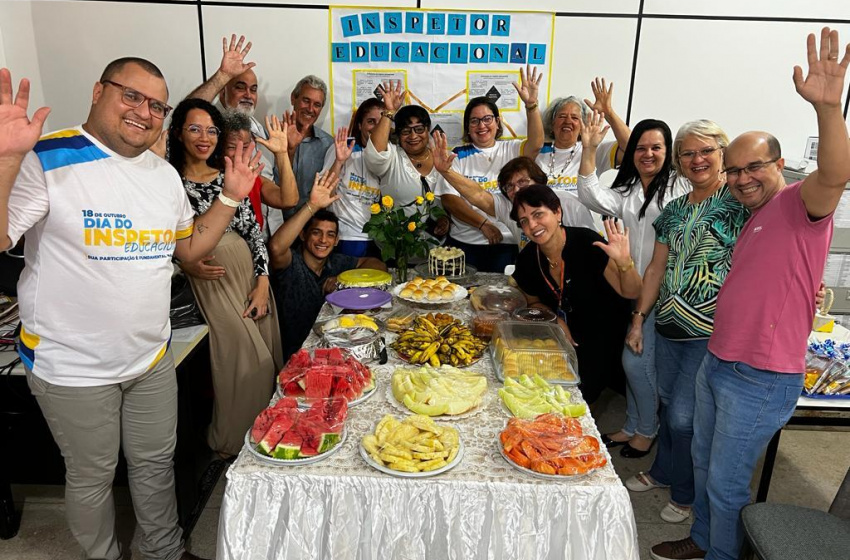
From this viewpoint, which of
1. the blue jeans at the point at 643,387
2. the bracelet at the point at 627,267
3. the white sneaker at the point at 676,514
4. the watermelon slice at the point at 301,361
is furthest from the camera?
the blue jeans at the point at 643,387

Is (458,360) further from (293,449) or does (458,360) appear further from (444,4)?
(444,4)

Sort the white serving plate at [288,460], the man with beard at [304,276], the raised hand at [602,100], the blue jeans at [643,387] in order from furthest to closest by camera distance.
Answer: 1. the raised hand at [602,100]
2. the man with beard at [304,276]
3. the blue jeans at [643,387]
4. the white serving plate at [288,460]

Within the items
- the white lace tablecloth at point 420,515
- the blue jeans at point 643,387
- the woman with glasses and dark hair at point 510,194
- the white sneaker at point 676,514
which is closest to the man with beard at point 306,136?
the woman with glasses and dark hair at point 510,194

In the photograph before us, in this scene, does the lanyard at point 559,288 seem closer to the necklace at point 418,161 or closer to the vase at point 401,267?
the vase at point 401,267

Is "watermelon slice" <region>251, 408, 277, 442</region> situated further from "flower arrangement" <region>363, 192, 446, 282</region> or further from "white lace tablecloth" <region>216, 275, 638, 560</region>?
"flower arrangement" <region>363, 192, 446, 282</region>

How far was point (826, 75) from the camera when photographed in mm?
1417

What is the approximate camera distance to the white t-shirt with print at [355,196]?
3.33m

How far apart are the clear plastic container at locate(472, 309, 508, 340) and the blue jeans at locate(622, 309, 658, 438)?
0.71 metres

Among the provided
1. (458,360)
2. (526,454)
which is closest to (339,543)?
(526,454)

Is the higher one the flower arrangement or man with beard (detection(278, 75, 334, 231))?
man with beard (detection(278, 75, 334, 231))

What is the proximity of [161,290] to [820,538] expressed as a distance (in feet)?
6.69

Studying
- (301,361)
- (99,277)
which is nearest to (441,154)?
(301,361)

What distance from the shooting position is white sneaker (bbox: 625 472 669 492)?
2662mm

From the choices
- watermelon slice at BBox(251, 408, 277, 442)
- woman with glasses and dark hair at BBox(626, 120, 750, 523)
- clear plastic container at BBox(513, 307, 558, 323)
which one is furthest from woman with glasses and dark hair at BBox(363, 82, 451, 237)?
watermelon slice at BBox(251, 408, 277, 442)
